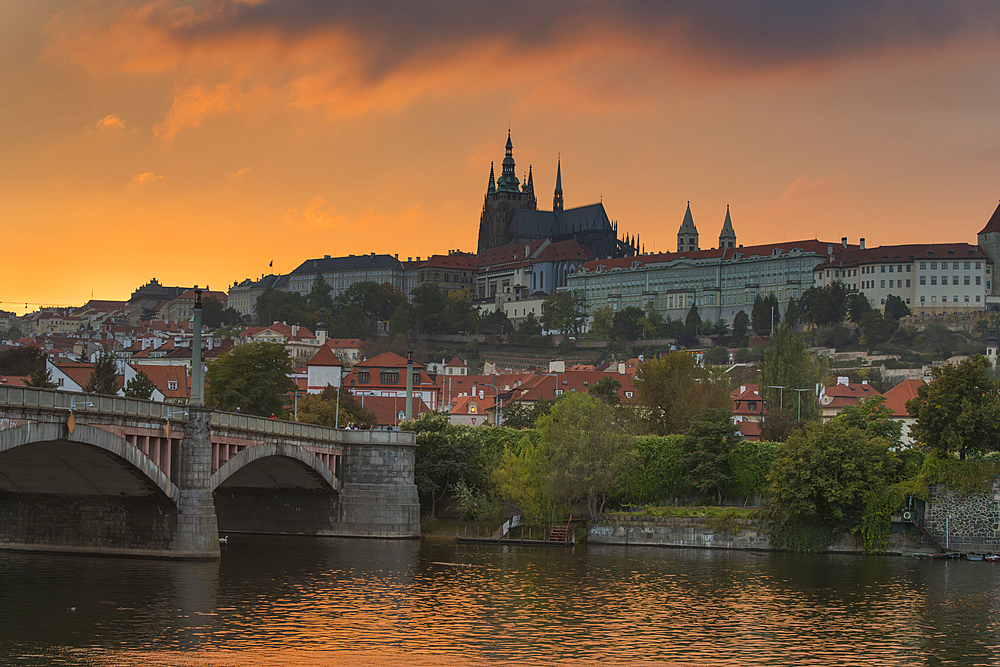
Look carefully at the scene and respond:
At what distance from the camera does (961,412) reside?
2352 inches

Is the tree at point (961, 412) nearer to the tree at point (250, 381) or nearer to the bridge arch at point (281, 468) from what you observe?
the bridge arch at point (281, 468)

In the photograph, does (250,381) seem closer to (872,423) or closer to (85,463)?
(872,423)

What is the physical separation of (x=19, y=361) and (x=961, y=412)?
89730mm

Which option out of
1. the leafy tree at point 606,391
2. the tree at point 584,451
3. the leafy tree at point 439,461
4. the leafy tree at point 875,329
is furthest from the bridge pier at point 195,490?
the leafy tree at point 875,329

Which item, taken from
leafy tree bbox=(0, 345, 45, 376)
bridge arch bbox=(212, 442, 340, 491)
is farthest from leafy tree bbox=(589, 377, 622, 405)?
leafy tree bbox=(0, 345, 45, 376)

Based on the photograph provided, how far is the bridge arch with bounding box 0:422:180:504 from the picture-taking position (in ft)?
126

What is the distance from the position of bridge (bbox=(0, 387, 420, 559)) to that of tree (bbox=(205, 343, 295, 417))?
21.1 metres

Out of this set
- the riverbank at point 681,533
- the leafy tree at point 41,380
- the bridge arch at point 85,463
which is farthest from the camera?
the leafy tree at point 41,380

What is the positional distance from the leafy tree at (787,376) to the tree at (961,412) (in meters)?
22.5

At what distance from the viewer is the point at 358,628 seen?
37.0m

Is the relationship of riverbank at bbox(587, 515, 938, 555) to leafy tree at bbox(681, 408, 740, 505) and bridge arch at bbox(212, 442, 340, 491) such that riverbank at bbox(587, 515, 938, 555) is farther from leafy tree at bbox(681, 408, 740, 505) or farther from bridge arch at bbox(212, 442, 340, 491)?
bridge arch at bbox(212, 442, 340, 491)

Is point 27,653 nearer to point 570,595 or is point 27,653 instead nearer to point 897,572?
point 570,595

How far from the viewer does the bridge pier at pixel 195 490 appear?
46781 mm

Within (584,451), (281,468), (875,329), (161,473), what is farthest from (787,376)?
(875,329)
